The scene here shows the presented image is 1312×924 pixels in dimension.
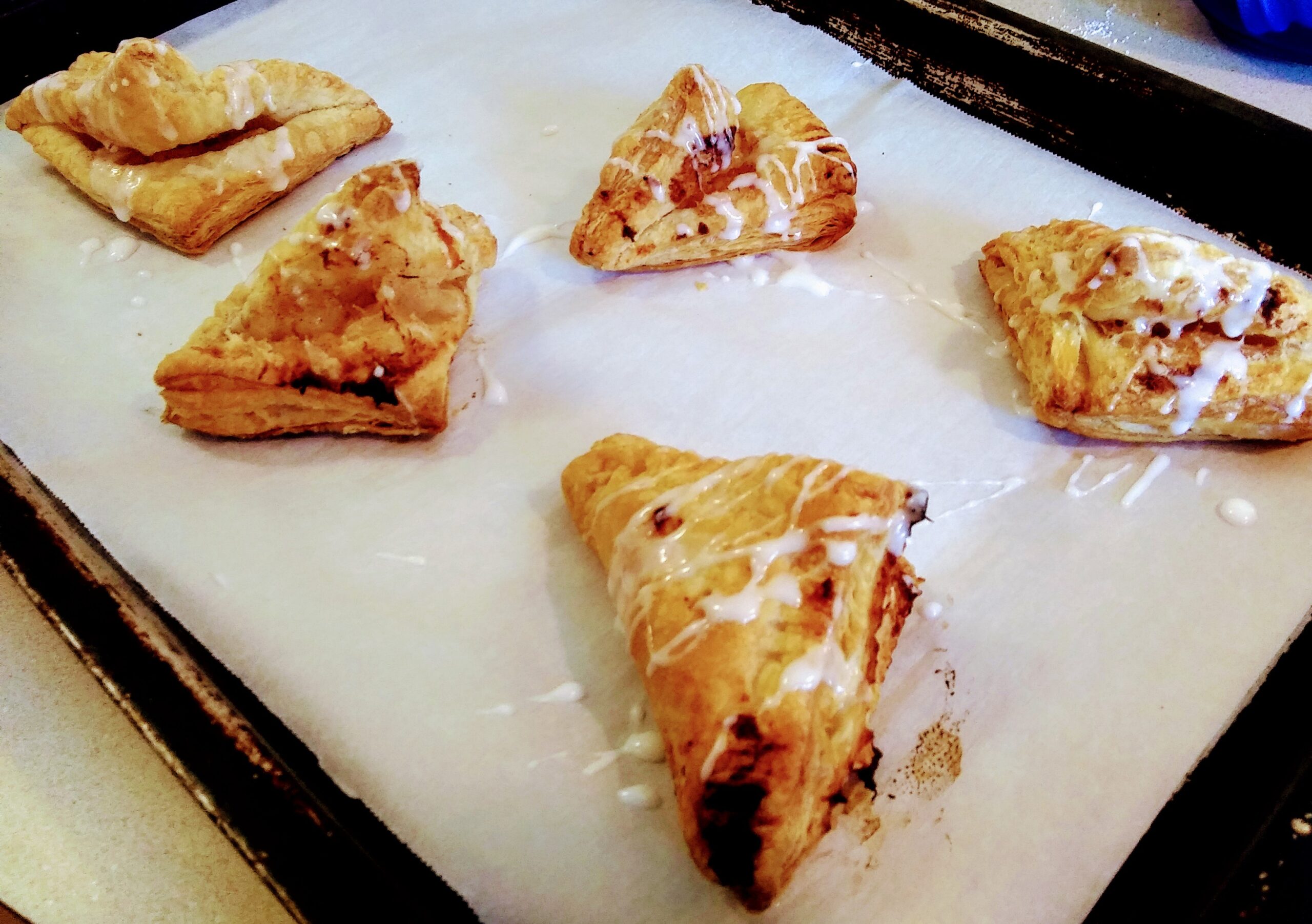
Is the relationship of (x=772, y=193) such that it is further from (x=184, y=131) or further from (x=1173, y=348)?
(x=184, y=131)

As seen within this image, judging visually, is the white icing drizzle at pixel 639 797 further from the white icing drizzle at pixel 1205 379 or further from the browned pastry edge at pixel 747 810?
the white icing drizzle at pixel 1205 379

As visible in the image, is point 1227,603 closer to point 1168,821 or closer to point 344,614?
point 1168,821

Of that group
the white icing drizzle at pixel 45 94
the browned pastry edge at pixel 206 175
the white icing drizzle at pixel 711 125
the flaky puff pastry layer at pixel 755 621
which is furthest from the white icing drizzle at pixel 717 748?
the white icing drizzle at pixel 45 94

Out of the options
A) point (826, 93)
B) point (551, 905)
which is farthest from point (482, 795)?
point (826, 93)

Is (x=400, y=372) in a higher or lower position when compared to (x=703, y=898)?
higher

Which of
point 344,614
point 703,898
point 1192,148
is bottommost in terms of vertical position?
point 703,898
